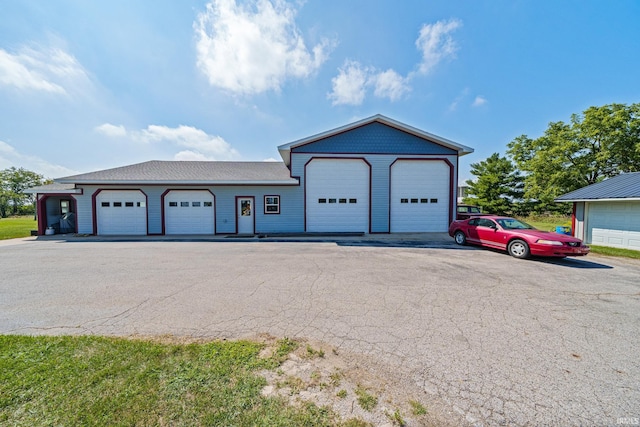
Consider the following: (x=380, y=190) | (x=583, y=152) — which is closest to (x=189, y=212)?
(x=380, y=190)

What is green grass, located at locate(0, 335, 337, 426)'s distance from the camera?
80.5 inches

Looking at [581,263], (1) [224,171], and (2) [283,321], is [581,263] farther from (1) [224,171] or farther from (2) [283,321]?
(1) [224,171]

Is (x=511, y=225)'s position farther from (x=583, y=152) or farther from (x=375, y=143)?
(x=583, y=152)

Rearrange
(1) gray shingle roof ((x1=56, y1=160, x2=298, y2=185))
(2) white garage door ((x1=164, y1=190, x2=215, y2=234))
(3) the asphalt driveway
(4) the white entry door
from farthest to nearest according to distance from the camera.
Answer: (4) the white entry door < (2) white garage door ((x1=164, y1=190, x2=215, y2=234)) < (1) gray shingle roof ((x1=56, y1=160, x2=298, y2=185)) < (3) the asphalt driveway

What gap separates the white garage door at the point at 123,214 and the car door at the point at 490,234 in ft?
54.9

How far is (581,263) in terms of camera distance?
7637 mm

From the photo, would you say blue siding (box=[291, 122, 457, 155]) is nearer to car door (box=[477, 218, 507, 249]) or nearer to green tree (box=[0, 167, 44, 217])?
car door (box=[477, 218, 507, 249])

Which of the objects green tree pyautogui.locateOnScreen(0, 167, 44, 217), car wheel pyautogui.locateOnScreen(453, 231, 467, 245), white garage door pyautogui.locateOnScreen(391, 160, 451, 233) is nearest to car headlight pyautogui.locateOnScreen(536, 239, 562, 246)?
car wheel pyautogui.locateOnScreen(453, 231, 467, 245)

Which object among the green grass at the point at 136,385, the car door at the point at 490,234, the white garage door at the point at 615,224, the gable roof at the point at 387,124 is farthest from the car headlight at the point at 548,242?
the green grass at the point at 136,385

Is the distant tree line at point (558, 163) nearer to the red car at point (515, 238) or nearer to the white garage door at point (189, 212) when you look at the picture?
the red car at point (515, 238)

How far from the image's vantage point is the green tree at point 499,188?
91.9 feet

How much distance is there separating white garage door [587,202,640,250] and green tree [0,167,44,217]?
217 ft

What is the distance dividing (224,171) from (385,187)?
1012 centimetres

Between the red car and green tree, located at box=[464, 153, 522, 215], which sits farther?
green tree, located at box=[464, 153, 522, 215]
